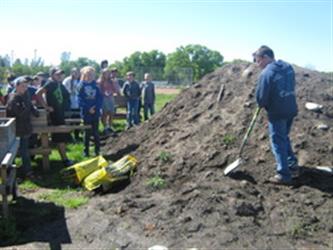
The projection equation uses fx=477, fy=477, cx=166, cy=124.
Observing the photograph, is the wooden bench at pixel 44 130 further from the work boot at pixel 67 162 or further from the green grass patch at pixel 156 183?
the green grass patch at pixel 156 183

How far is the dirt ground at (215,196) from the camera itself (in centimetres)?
584

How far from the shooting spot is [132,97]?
14742 mm

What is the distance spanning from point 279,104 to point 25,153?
4.67 meters

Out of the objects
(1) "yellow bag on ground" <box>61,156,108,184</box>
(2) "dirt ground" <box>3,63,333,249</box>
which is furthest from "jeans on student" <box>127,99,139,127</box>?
(1) "yellow bag on ground" <box>61,156,108,184</box>

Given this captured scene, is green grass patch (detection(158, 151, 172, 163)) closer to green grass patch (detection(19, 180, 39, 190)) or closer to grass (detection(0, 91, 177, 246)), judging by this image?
grass (detection(0, 91, 177, 246))

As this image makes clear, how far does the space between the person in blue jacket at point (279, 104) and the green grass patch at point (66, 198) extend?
292 cm

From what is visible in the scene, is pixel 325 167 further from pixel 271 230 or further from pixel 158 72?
pixel 158 72

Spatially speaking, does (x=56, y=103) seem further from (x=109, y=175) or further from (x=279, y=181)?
(x=279, y=181)

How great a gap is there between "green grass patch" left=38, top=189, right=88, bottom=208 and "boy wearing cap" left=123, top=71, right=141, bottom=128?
6.88 m

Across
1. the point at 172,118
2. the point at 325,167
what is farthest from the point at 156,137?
the point at 325,167

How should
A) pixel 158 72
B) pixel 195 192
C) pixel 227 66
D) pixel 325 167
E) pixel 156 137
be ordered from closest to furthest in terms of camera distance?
pixel 195 192 < pixel 325 167 < pixel 156 137 < pixel 227 66 < pixel 158 72

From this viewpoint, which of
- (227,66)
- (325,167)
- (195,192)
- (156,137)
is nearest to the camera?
(195,192)

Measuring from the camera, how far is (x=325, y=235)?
589cm

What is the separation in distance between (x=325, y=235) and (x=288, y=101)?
2.08 m
